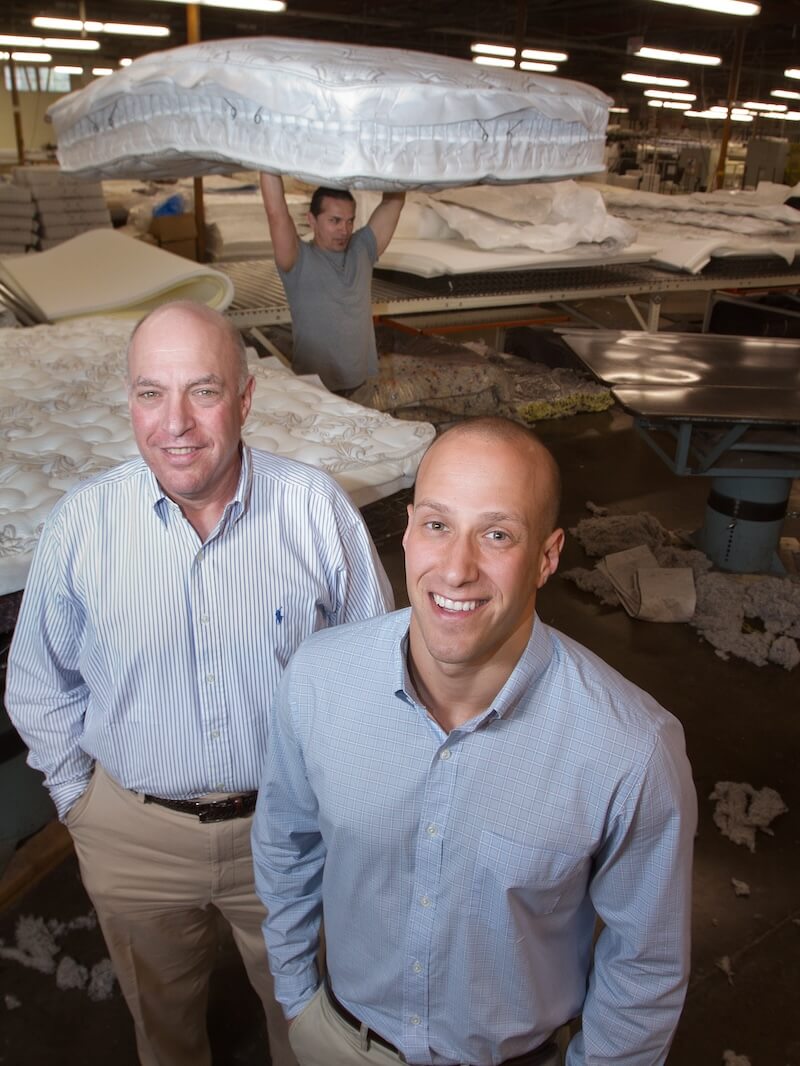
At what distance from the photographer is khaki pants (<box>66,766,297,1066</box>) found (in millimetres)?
1458

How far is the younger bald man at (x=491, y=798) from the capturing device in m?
1.01

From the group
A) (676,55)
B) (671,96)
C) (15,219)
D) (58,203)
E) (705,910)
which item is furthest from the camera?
(671,96)

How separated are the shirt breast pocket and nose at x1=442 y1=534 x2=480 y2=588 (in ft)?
1.00

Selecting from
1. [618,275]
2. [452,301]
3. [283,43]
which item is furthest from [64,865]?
[618,275]

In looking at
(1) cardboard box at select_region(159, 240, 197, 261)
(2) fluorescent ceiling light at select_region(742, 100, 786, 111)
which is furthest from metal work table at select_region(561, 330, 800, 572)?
(2) fluorescent ceiling light at select_region(742, 100, 786, 111)

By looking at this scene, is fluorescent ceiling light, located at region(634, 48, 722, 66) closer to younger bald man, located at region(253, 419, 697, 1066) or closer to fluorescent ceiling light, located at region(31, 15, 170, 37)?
fluorescent ceiling light, located at region(31, 15, 170, 37)

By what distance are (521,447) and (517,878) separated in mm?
512

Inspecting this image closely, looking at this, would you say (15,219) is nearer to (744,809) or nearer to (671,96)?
(744,809)

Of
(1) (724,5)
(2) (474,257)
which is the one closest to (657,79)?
(1) (724,5)

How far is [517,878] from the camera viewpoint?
1.02m

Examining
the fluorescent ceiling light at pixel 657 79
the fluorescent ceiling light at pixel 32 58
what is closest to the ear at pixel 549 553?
the fluorescent ceiling light at pixel 657 79

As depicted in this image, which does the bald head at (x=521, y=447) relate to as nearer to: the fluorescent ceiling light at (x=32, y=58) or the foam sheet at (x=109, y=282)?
the foam sheet at (x=109, y=282)

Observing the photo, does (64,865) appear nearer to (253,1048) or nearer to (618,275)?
(253,1048)

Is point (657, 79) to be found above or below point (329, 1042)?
above
